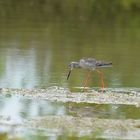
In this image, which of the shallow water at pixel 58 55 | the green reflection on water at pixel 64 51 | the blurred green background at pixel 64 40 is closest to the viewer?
the shallow water at pixel 58 55

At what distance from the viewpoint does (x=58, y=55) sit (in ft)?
71.0

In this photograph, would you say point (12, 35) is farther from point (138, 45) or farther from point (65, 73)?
point (65, 73)

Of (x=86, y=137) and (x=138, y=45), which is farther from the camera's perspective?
(x=138, y=45)

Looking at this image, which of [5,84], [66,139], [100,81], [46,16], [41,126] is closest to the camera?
[66,139]

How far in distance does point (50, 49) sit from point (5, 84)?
26.6 ft

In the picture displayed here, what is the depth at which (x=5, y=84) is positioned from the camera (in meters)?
15.6

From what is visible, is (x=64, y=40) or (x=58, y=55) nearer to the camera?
(x=58, y=55)

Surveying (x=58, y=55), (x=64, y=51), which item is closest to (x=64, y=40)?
(x=64, y=51)

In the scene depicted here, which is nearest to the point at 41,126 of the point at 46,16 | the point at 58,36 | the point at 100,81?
the point at 100,81

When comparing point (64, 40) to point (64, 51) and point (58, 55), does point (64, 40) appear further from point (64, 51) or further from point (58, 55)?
point (58, 55)

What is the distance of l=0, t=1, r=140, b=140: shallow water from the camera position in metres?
12.8

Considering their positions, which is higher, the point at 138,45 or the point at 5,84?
the point at 138,45

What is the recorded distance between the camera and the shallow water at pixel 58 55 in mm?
12750

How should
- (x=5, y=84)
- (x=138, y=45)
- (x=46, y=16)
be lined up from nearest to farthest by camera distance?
(x=5, y=84)
(x=138, y=45)
(x=46, y=16)
